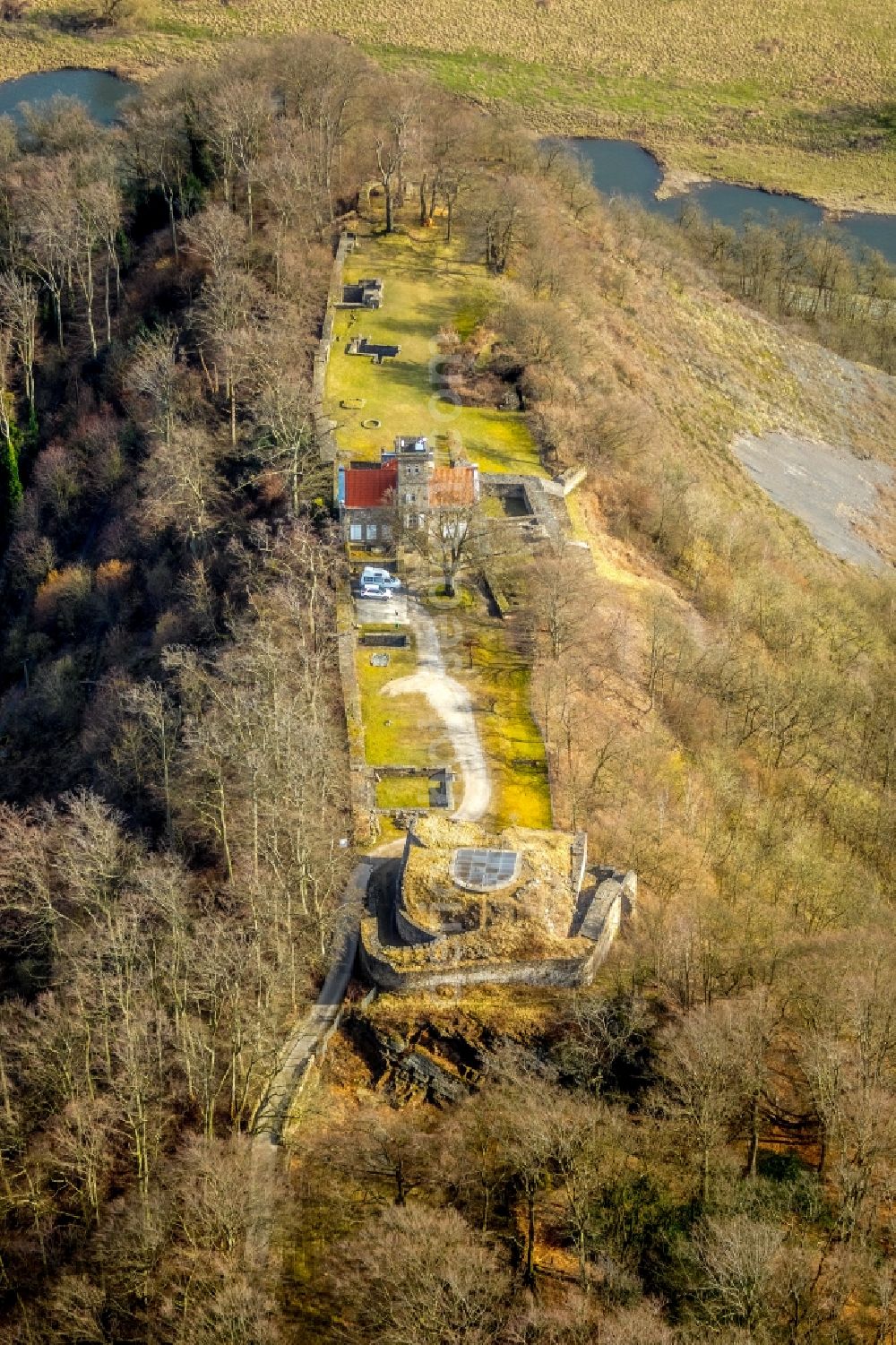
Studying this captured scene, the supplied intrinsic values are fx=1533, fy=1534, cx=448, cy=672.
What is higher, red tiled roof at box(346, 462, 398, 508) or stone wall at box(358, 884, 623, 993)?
red tiled roof at box(346, 462, 398, 508)

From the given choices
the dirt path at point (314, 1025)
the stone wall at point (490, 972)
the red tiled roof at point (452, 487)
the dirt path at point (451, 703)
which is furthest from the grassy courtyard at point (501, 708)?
the stone wall at point (490, 972)

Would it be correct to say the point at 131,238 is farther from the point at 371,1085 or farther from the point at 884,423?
the point at 371,1085

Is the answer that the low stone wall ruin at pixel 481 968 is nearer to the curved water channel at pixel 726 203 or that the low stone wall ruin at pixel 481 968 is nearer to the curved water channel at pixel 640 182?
the curved water channel at pixel 726 203

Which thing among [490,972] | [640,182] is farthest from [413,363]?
[640,182]

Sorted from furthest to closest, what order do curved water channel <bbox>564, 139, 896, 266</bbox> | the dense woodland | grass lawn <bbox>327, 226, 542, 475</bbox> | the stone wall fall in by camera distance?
curved water channel <bbox>564, 139, 896, 266</bbox>, grass lawn <bbox>327, 226, 542, 475</bbox>, the stone wall, the dense woodland

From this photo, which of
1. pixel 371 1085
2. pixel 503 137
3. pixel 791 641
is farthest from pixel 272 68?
pixel 371 1085

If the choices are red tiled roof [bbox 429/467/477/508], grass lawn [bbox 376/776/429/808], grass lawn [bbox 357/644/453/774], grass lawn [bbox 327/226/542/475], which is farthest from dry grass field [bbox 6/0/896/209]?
grass lawn [bbox 376/776/429/808]

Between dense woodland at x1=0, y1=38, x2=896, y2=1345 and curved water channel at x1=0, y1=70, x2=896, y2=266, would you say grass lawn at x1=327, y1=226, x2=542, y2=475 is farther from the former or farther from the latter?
curved water channel at x1=0, y1=70, x2=896, y2=266
